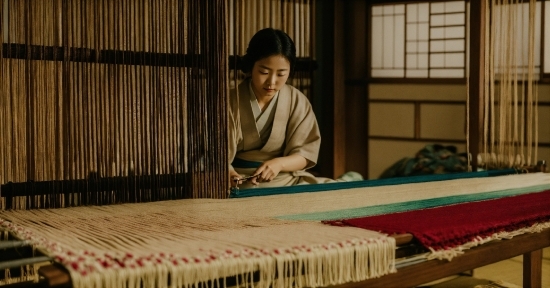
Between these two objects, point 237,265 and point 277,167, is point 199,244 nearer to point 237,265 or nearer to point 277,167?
point 237,265

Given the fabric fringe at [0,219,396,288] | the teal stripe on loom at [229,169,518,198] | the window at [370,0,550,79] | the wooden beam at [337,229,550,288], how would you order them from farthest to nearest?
the window at [370,0,550,79], the teal stripe on loom at [229,169,518,198], the wooden beam at [337,229,550,288], the fabric fringe at [0,219,396,288]

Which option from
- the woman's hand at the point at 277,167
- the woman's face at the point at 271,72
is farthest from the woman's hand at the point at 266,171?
the woman's face at the point at 271,72

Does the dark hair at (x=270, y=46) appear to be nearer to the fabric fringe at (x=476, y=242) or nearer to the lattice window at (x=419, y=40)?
the fabric fringe at (x=476, y=242)

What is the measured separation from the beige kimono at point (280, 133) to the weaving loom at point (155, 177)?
1.70ft

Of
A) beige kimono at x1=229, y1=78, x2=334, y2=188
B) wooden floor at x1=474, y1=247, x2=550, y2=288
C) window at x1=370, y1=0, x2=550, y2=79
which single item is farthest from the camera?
window at x1=370, y1=0, x2=550, y2=79

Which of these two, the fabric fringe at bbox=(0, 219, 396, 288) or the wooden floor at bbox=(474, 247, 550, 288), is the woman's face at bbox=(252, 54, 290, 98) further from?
the wooden floor at bbox=(474, 247, 550, 288)

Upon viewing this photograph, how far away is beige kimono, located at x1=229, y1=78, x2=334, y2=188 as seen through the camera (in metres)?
3.02

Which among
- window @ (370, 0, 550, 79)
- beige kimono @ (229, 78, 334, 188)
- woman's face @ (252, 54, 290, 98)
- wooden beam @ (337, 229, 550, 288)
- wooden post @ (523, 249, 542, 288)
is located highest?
window @ (370, 0, 550, 79)

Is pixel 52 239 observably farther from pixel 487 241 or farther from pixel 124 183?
pixel 487 241

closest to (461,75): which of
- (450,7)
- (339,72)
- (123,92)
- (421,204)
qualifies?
(450,7)

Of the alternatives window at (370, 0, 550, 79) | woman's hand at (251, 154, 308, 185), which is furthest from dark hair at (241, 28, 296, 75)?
window at (370, 0, 550, 79)

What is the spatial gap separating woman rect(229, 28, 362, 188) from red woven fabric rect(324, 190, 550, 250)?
904 mm

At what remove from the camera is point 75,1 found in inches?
82.2

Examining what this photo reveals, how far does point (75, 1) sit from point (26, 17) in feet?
0.51
